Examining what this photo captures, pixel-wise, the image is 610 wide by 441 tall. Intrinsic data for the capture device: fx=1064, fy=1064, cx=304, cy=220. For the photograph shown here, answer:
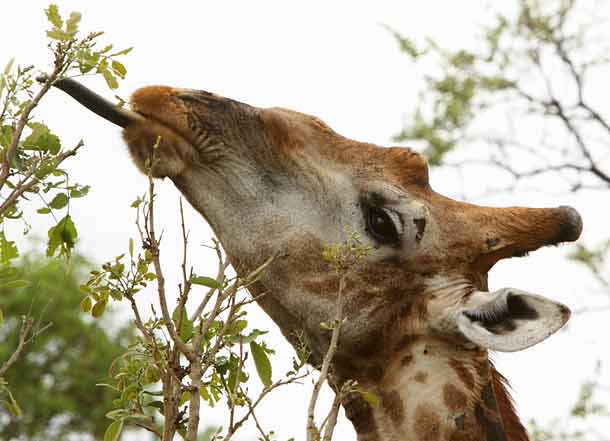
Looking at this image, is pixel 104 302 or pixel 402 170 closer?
pixel 104 302

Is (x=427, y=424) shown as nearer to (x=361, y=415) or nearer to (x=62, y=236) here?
(x=361, y=415)

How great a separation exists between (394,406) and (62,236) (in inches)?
58.3

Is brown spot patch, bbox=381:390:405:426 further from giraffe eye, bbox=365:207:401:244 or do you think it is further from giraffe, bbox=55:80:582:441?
giraffe eye, bbox=365:207:401:244

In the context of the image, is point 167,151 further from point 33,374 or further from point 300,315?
point 33,374

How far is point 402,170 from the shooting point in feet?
15.3

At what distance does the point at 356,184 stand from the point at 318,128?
1.09 ft

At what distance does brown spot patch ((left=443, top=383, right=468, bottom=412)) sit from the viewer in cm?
418

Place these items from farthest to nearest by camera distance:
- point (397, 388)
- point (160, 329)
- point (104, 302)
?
point (397, 388) → point (104, 302) → point (160, 329)

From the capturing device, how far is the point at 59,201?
3627mm

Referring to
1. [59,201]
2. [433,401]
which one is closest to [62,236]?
[59,201]

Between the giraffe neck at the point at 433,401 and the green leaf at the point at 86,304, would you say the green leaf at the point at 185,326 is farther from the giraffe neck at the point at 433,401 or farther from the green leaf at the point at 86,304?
the giraffe neck at the point at 433,401

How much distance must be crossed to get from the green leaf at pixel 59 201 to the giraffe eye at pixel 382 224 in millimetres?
1457

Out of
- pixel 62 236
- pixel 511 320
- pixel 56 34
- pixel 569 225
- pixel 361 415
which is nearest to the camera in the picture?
pixel 56 34

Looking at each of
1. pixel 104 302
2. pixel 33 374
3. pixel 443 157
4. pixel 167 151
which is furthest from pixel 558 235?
pixel 33 374
